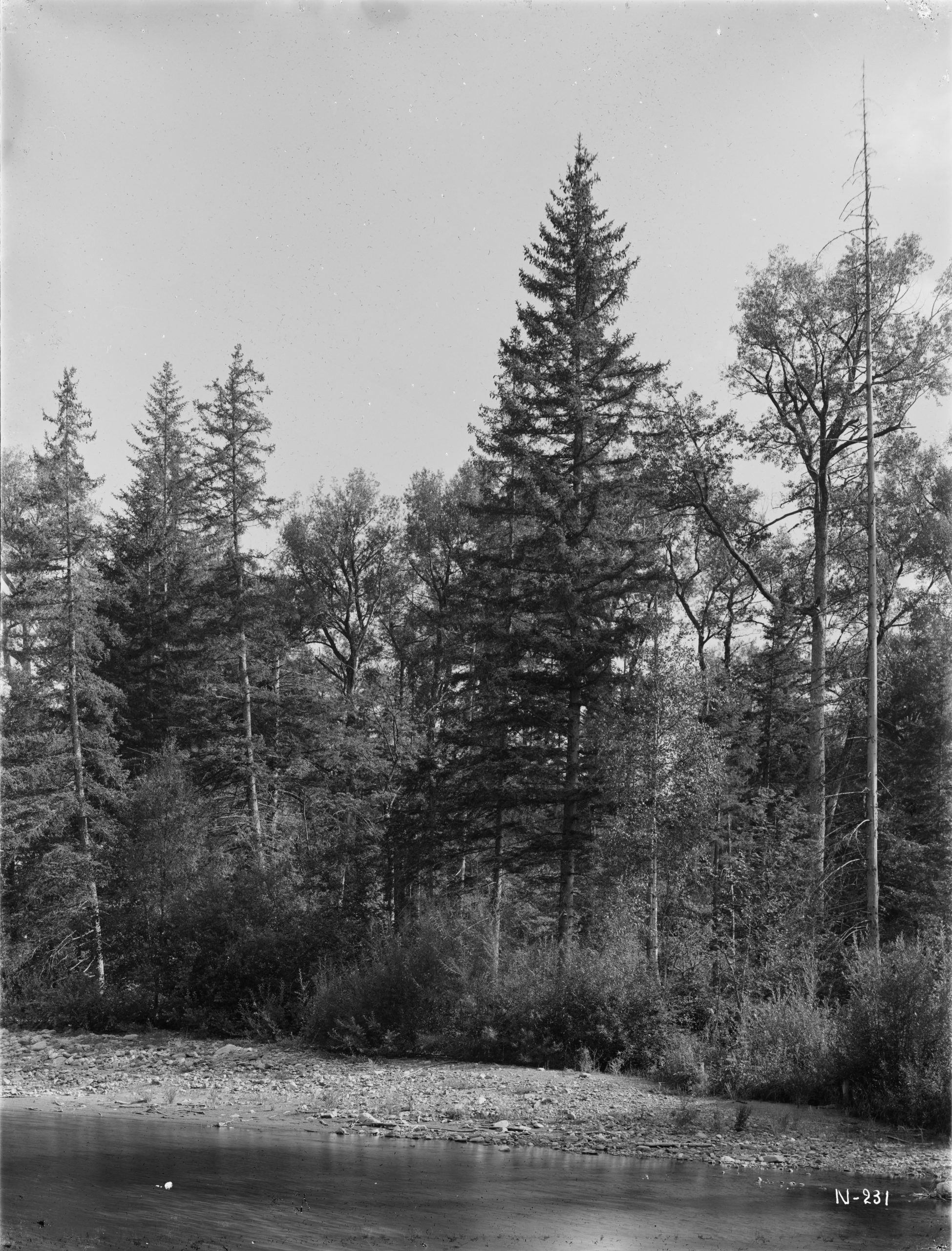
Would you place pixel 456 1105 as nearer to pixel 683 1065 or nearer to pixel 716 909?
pixel 683 1065

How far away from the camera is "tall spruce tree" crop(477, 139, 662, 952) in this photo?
1219 inches

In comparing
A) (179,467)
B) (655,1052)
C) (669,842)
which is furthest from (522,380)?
(179,467)

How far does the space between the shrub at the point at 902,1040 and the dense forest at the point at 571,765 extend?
1.97m

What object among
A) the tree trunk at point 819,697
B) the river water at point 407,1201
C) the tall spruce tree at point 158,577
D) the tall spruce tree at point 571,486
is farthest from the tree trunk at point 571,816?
the tall spruce tree at point 158,577

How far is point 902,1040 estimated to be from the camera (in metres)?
18.2

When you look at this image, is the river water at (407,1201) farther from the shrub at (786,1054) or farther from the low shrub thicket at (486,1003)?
the low shrub thicket at (486,1003)

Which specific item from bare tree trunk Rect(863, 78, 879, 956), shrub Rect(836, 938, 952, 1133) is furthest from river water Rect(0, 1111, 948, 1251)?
bare tree trunk Rect(863, 78, 879, 956)

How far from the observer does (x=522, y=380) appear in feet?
108

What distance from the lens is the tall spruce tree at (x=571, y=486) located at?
30953 millimetres

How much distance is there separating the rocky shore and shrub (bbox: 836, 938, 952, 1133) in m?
0.57

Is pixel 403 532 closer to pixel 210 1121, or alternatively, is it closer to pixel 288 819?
pixel 288 819

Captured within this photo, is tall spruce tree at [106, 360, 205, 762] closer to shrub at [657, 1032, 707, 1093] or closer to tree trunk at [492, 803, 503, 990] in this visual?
tree trunk at [492, 803, 503, 990]

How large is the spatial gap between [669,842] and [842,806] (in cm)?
1112

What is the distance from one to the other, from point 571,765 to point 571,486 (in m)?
7.48
